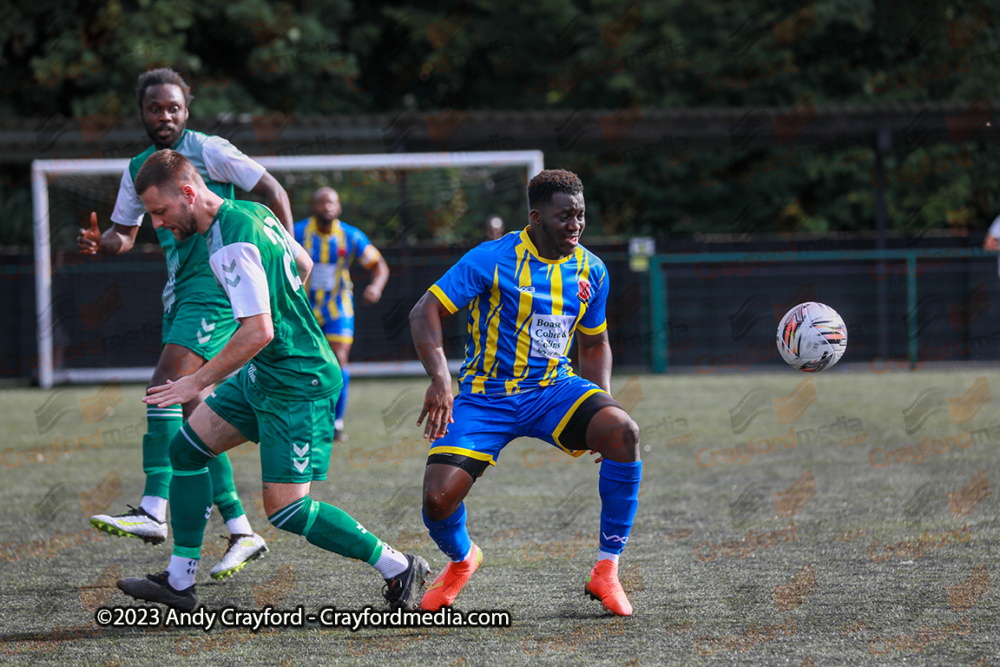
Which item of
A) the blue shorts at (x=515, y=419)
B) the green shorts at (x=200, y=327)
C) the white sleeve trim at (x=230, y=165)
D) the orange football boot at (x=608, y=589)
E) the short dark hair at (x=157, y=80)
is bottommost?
the orange football boot at (x=608, y=589)

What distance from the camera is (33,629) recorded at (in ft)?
13.3

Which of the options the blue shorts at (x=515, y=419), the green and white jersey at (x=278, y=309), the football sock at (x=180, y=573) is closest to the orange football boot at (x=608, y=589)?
the blue shorts at (x=515, y=419)

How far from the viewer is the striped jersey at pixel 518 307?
437cm

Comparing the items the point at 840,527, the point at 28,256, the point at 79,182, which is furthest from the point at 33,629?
the point at 28,256

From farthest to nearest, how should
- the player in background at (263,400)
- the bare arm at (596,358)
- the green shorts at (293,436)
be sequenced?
the bare arm at (596,358), the green shorts at (293,436), the player in background at (263,400)

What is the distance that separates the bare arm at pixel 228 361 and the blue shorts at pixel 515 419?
875 mm

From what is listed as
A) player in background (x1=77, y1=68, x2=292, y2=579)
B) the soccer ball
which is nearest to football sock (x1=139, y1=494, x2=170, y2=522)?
player in background (x1=77, y1=68, x2=292, y2=579)

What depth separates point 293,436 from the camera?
4.02 m

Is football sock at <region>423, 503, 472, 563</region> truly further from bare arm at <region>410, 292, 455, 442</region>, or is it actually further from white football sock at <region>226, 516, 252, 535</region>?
white football sock at <region>226, 516, 252, 535</region>

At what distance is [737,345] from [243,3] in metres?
11.9

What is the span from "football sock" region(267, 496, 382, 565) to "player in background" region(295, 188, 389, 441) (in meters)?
5.64

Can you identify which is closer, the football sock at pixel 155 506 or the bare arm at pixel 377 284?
the football sock at pixel 155 506

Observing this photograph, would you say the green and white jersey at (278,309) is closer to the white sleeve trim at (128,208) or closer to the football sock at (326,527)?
the football sock at (326,527)

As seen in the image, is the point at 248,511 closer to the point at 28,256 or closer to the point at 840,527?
the point at 840,527
